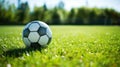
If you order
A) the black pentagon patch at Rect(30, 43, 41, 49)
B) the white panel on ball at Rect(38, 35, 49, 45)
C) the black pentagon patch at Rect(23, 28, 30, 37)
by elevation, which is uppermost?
the black pentagon patch at Rect(23, 28, 30, 37)

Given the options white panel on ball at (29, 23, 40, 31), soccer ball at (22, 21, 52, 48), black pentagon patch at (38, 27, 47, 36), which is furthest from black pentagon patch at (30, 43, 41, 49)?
white panel on ball at (29, 23, 40, 31)

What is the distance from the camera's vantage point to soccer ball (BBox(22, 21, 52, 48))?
5.11m

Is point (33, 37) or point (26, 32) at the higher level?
point (26, 32)

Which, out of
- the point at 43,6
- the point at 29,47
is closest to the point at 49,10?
the point at 43,6

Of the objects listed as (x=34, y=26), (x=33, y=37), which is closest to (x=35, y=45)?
(x=33, y=37)

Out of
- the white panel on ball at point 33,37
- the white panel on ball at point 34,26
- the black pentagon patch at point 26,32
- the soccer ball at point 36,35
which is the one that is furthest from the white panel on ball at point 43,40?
the black pentagon patch at point 26,32

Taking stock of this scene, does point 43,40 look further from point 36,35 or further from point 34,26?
point 34,26

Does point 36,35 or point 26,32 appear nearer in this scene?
point 36,35

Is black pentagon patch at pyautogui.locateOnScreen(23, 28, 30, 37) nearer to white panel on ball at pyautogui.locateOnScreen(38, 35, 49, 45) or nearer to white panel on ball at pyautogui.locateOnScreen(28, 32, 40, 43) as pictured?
white panel on ball at pyautogui.locateOnScreen(28, 32, 40, 43)

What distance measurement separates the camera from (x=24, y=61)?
3541 millimetres

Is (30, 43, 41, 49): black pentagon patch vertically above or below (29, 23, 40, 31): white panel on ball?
below

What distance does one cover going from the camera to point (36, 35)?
511cm

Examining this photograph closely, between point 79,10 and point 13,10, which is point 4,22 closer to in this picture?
point 13,10

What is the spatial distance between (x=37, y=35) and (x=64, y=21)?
55564 millimetres
